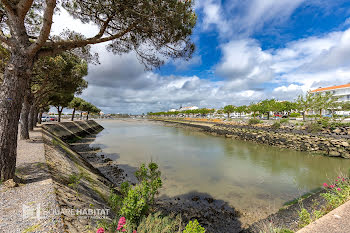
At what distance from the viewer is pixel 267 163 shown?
1400cm

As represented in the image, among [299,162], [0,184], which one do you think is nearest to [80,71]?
[0,184]

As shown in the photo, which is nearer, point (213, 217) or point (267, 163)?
point (213, 217)

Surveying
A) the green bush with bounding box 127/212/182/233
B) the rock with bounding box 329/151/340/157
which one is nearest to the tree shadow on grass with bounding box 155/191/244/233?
the green bush with bounding box 127/212/182/233

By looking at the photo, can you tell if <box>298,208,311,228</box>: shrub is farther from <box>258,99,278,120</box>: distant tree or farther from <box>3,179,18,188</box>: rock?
<box>258,99,278,120</box>: distant tree

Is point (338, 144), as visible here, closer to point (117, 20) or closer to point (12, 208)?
point (117, 20)

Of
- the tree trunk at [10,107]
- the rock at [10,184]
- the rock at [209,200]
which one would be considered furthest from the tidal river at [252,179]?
the tree trunk at [10,107]

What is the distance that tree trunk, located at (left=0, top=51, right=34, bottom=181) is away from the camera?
12.6 ft

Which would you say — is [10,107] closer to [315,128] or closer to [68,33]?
[68,33]

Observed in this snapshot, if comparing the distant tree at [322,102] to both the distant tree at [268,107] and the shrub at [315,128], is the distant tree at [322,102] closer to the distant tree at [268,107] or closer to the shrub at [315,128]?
the shrub at [315,128]

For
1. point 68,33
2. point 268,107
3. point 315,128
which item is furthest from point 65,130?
point 268,107

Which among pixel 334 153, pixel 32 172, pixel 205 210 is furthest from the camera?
pixel 334 153

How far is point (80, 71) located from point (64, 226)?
1354 centimetres

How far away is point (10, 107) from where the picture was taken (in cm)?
389

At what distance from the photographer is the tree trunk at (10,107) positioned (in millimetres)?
3844
